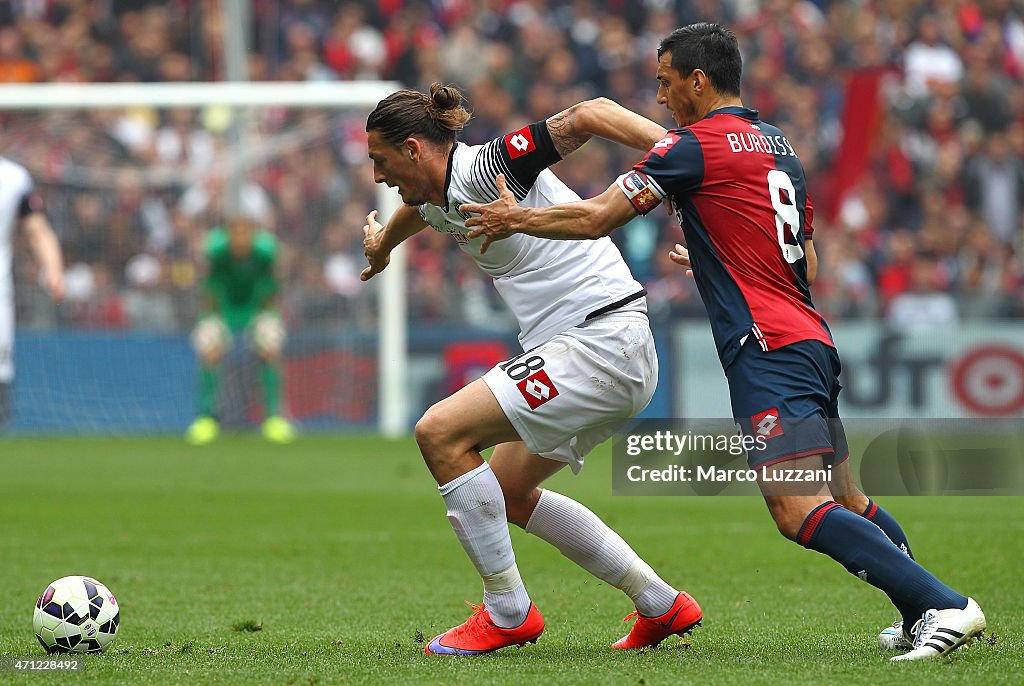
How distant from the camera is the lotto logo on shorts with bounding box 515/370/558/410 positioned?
5.29 meters

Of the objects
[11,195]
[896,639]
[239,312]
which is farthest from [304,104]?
[896,639]

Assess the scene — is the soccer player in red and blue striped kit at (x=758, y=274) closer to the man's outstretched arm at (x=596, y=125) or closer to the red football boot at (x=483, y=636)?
the man's outstretched arm at (x=596, y=125)

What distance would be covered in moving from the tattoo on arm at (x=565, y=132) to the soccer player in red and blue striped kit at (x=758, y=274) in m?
0.33

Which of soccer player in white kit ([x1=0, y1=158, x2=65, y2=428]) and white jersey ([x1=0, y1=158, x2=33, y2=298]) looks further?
white jersey ([x1=0, y1=158, x2=33, y2=298])

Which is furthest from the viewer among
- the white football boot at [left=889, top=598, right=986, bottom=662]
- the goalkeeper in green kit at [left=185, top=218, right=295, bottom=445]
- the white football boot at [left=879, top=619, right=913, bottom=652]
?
the goalkeeper in green kit at [left=185, top=218, right=295, bottom=445]

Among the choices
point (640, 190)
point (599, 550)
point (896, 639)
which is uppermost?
point (640, 190)

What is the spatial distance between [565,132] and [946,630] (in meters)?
2.16

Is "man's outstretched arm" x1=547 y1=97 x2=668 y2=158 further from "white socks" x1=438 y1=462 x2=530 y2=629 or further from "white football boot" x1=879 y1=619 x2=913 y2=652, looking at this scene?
"white football boot" x1=879 y1=619 x2=913 y2=652

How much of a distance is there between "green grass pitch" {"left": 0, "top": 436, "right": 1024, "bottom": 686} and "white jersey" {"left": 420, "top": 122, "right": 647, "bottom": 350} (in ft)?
4.24

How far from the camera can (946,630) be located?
4.83 meters

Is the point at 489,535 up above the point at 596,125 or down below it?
below

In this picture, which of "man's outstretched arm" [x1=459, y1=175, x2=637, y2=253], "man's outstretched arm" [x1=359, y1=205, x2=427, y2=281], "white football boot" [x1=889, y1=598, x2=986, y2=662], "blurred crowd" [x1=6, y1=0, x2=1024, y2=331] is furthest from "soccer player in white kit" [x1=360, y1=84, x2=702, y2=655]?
"blurred crowd" [x1=6, y1=0, x2=1024, y2=331]

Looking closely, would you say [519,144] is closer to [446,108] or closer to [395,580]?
[446,108]

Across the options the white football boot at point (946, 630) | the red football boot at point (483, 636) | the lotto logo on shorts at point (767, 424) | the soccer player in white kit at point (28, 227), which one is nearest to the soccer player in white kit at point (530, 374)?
the red football boot at point (483, 636)
